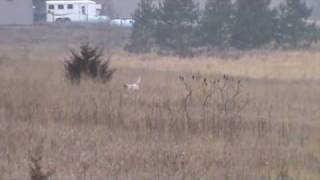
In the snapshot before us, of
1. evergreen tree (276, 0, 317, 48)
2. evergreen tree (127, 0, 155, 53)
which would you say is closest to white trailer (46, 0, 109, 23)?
evergreen tree (127, 0, 155, 53)

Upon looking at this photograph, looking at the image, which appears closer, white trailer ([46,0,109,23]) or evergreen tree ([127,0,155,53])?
evergreen tree ([127,0,155,53])

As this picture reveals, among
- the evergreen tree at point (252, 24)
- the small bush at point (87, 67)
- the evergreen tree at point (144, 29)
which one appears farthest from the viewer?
the evergreen tree at point (144, 29)

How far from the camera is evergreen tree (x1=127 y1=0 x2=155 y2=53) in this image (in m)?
62.4

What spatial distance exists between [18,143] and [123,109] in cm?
392

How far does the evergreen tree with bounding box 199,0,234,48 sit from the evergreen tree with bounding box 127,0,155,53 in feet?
12.4

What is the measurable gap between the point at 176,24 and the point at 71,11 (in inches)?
1278

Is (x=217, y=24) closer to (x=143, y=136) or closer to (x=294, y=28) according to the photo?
(x=294, y=28)

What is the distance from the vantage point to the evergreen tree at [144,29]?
2457 inches

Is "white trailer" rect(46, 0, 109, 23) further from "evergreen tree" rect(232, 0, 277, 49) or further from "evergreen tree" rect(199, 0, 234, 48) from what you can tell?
"evergreen tree" rect(232, 0, 277, 49)

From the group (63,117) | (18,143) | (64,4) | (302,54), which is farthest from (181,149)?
(64,4)

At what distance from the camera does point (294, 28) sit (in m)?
62.2

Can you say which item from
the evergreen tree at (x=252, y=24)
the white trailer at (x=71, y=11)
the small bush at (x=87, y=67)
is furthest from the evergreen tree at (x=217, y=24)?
the small bush at (x=87, y=67)

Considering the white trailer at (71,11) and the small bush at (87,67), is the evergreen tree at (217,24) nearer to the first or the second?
the white trailer at (71,11)

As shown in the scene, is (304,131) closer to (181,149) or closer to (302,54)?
(181,149)
